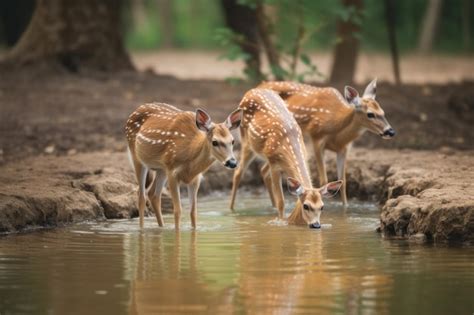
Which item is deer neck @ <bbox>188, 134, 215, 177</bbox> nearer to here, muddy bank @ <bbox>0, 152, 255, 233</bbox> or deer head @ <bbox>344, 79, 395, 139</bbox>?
muddy bank @ <bbox>0, 152, 255, 233</bbox>

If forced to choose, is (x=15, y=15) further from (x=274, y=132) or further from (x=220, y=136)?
(x=220, y=136)

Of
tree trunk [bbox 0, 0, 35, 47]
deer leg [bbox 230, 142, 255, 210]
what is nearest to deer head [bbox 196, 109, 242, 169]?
deer leg [bbox 230, 142, 255, 210]

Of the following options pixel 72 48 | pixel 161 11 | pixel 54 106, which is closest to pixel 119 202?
pixel 54 106

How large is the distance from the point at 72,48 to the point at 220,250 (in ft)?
38.3

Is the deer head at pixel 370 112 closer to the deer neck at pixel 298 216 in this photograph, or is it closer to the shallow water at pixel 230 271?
the shallow water at pixel 230 271

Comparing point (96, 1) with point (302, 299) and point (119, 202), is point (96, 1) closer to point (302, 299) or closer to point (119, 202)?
point (119, 202)

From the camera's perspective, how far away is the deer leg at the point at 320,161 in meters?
14.5

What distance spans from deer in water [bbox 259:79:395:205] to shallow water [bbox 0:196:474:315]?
2.12 meters

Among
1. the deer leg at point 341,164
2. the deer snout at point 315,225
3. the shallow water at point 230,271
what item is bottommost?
the shallow water at point 230,271

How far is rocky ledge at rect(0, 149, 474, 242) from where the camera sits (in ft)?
36.2

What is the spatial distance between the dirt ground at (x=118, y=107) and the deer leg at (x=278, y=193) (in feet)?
12.5

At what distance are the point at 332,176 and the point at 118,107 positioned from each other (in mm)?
4969

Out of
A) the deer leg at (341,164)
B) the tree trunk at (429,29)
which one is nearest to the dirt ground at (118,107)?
the deer leg at (341,164)

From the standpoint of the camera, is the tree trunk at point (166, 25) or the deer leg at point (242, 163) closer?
the deer leg at point (242, 163)
